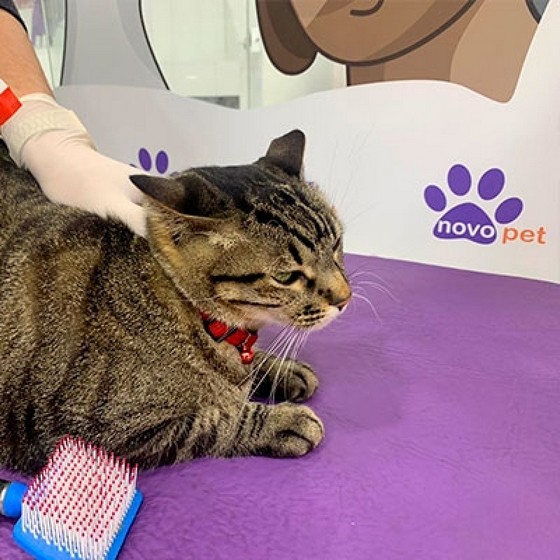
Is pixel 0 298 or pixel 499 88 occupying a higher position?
pixel 499 88

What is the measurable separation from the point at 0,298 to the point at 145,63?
102cm

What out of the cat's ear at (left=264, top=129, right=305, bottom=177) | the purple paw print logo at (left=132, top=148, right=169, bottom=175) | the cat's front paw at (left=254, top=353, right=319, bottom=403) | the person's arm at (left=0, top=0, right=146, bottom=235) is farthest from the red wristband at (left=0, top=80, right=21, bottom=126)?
the purple paw print logo at (left=132, top=148, right=169, bottom=175)

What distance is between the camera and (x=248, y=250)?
2.25 ft

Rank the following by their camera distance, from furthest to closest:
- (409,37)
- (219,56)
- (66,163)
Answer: (219,56) → (409,37) → (66,163)

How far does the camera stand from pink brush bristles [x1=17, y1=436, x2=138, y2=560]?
22.6 inches

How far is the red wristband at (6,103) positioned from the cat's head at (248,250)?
35 centimetres

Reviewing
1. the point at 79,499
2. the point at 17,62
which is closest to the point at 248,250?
the point at 79,499

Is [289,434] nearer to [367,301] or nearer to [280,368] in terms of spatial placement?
[280,368]

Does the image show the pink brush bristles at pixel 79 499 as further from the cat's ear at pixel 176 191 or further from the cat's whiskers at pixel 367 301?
the cat's whiskers at pixel 367 301

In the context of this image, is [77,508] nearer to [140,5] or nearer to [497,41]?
[497,41]

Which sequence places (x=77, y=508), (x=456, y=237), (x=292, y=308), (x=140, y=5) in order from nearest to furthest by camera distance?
(x=77, y=508) → (x=292, y=308) → (x=456, y=237) → (x=140, y=5)

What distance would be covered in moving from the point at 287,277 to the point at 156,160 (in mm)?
1061

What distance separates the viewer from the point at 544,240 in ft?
4.27

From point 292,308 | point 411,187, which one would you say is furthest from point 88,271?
point 411,187
